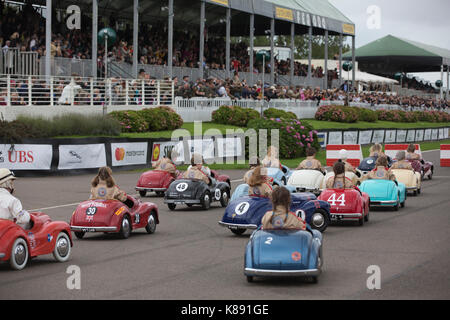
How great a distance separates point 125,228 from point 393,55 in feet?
268

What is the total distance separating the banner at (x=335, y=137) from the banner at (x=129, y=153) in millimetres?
14656

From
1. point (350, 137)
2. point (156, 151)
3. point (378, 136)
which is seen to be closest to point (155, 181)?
point (156, 151)

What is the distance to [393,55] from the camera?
9200cm

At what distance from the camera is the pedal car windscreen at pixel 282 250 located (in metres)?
9.67

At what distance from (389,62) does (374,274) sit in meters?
87.8

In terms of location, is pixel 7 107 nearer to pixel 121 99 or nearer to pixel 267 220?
pixel 121 99

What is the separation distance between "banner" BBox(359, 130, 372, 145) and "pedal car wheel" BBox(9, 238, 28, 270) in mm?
35217

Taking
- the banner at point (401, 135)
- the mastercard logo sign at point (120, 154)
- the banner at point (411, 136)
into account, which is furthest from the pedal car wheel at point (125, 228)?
the banner at point (411, 136)

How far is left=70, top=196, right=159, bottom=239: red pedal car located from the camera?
45.3 ft

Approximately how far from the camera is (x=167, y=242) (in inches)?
546

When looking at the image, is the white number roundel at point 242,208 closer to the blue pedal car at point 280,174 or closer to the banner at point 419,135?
the blue pedal car at point 280,174

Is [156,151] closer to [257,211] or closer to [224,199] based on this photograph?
[224,199]

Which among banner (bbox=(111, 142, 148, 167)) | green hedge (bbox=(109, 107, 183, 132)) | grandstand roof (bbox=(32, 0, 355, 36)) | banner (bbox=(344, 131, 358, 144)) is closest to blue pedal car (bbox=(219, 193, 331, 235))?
banner (bbox=(111, 142, 148, 167))
